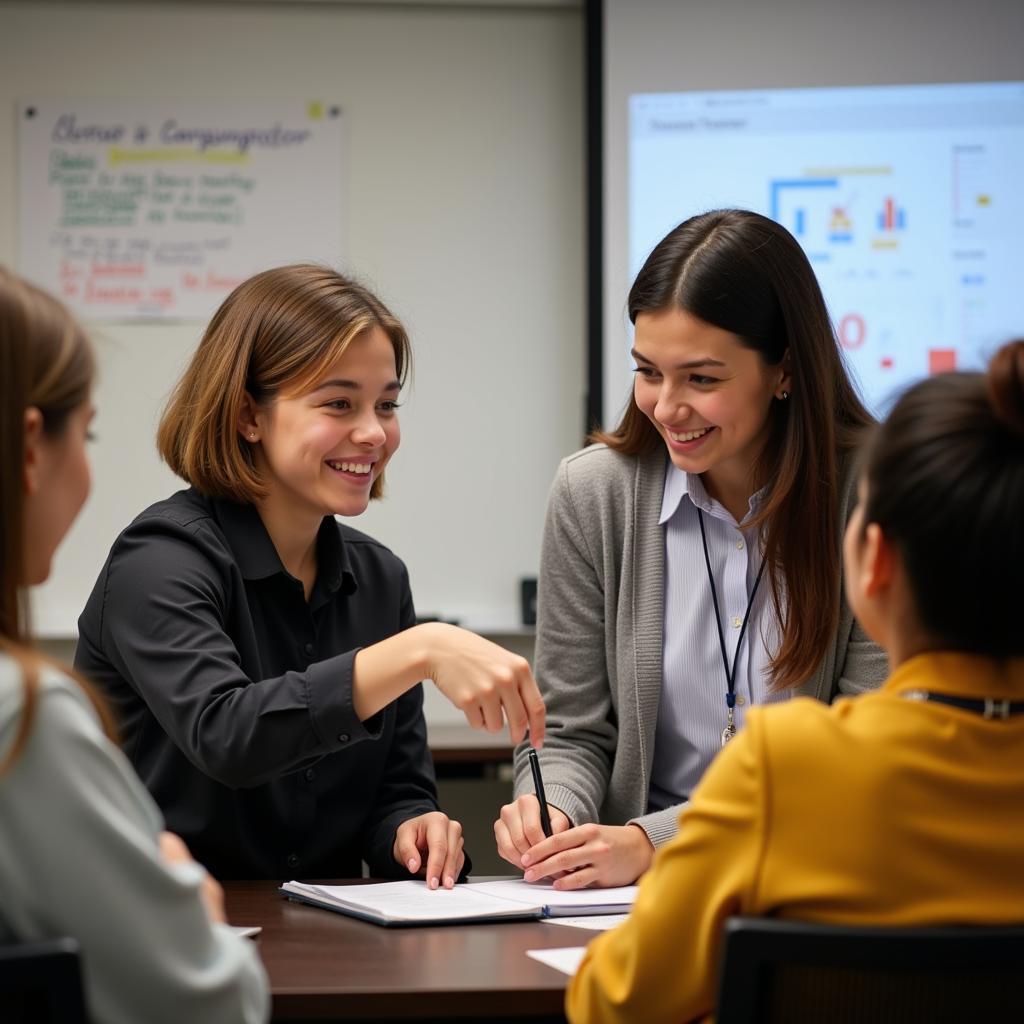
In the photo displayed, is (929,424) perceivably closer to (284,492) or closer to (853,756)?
(853,756)

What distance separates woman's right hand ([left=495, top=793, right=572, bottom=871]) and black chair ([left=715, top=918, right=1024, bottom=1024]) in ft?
2.32

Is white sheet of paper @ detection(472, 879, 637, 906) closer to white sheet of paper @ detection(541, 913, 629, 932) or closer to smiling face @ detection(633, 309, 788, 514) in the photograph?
white sheet of paper @ detection(541, 913, 629, 932)

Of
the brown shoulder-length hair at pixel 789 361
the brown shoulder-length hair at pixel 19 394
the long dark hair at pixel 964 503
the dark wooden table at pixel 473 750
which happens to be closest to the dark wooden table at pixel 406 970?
the brown shoulder-length hair at pixel 19 394

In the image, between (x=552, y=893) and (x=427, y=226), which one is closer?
(x=552, y=893)

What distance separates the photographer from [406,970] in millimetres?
1175

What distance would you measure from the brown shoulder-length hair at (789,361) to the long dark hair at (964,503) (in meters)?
0.80

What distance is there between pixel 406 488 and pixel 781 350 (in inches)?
70.8

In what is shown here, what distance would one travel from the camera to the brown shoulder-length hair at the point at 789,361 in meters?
1.80

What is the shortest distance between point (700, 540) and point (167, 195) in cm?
213

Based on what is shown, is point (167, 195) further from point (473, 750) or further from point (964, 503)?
point (964, 503)

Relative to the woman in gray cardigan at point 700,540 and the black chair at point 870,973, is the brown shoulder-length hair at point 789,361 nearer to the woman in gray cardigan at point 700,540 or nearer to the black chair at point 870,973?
the woman in gray cardigan at point 700,540

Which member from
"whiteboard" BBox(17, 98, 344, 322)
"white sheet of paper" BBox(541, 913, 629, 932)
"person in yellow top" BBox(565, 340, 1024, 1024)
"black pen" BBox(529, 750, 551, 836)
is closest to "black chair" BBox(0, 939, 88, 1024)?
"person in yellow top" BBox(565, 340, 1024, 1024)

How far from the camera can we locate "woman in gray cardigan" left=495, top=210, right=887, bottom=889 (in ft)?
5.94

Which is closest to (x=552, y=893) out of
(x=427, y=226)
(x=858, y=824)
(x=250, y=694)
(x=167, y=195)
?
(x=250, y=694)
